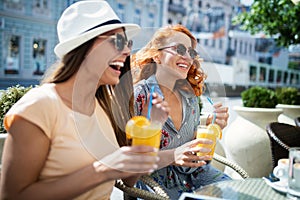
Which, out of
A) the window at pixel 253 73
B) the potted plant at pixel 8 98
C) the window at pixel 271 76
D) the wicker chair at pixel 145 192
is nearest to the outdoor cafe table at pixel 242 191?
the wicker chair at pixel 145 192

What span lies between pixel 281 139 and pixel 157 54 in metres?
1.20

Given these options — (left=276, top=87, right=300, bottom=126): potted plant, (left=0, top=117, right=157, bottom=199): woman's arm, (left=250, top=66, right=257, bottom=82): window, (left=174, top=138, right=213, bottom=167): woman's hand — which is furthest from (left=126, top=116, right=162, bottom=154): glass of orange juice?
(left=250, top=66, right=257, bottom=82): window

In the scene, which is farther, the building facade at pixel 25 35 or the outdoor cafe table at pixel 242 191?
the building facade at pixel 25 35

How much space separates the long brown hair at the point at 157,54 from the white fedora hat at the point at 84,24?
278 millimetres

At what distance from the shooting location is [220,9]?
3106 cm

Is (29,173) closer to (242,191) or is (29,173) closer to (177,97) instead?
(242,191)

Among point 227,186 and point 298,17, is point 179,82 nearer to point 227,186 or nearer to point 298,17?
point 227,186

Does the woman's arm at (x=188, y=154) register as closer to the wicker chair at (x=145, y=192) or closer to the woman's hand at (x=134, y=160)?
the wicker chair at (x=145, y=192)

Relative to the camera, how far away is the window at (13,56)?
16.9 meters

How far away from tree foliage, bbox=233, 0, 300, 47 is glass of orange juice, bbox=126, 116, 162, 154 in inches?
159

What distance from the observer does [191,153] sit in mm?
1358

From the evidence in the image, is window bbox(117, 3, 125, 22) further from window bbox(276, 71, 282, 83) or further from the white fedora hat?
window bbox(276, 71, 282, 83)

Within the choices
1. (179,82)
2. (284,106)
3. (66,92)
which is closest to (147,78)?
(179,82)

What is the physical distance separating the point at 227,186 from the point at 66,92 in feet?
2.42
